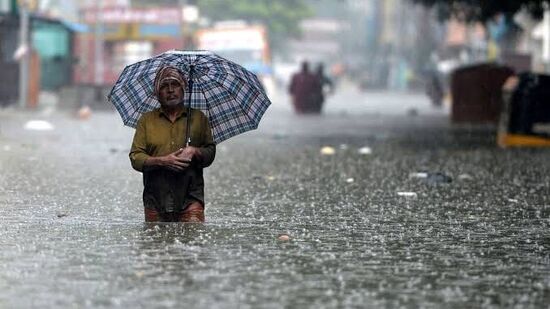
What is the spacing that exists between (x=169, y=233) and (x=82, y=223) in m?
1.31

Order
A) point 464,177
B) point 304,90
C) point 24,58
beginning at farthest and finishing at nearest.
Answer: point 304,90, point 24,58, point 464,177

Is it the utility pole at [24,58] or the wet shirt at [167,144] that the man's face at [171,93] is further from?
the utility pole at [24,58]

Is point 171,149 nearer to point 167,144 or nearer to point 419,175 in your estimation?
point 167,144

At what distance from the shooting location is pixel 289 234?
11742 mm

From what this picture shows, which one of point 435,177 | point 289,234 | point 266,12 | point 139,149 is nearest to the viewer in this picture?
point 139,149

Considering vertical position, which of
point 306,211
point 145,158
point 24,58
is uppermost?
point 145,158

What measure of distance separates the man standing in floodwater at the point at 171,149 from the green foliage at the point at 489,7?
21.5 meters

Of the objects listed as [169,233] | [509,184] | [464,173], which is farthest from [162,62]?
[464,173]

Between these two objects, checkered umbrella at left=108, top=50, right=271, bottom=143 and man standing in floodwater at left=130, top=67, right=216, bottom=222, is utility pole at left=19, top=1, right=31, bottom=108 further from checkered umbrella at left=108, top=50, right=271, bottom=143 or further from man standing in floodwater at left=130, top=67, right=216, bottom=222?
man standing in floodwater at left=130, top=67, right=216, bottom=222

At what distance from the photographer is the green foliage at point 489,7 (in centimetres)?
3278

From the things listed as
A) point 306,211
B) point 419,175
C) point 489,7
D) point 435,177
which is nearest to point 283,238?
point 306,211

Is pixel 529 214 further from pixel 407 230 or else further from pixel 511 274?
pixel 511 274

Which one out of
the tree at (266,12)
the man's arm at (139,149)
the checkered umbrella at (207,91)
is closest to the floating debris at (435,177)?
the checkered umbrella at (207,91)

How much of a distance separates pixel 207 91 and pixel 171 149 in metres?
0.75
